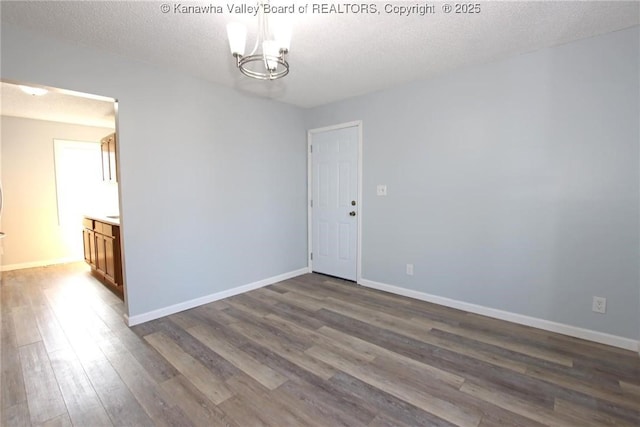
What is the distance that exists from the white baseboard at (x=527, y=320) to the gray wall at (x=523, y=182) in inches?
2.0

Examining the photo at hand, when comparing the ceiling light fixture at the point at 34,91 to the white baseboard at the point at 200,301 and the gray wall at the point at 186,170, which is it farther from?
the white baseboard at the point at 200,301

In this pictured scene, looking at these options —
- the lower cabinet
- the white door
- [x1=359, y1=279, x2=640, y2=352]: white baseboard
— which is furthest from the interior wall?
[x1=359, y1=279, x2=640, y2=352]: white baseboard

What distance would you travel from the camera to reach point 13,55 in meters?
2.10

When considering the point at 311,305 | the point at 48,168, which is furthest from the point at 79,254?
the point at 311,305

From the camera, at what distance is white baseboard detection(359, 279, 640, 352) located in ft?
7.55

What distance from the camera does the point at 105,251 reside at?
3.68 metres

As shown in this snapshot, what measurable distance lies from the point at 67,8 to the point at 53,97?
2290mm

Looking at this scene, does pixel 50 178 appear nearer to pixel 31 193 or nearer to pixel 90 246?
pixel 31 193

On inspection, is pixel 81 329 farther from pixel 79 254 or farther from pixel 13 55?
pixel 79 254

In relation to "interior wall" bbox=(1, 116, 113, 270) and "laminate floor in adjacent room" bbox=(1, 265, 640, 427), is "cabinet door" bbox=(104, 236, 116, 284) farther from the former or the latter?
"interior wall" bbox=(1, 116, 113, 270)

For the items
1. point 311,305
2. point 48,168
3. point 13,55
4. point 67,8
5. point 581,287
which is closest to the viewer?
point 67,8

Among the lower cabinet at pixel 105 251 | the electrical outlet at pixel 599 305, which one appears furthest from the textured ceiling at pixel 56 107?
the electrical outlet at pixel 599 305

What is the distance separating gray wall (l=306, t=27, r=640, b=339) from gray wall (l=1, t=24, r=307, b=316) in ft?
4.60

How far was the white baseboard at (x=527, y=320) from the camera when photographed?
230 cm
